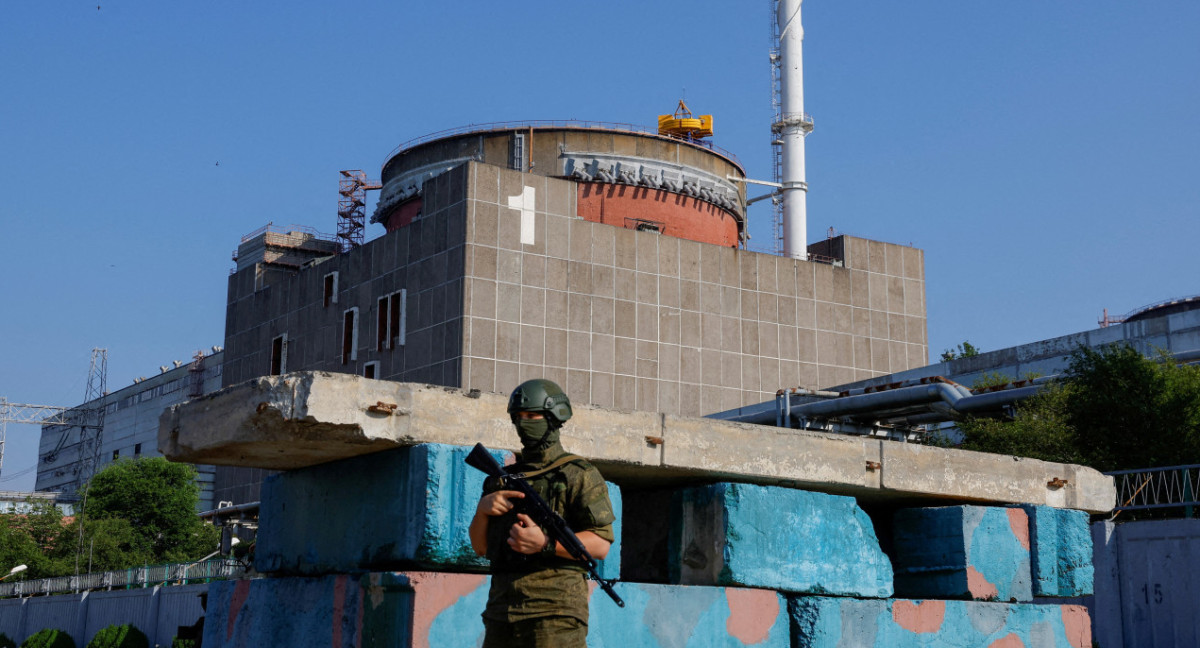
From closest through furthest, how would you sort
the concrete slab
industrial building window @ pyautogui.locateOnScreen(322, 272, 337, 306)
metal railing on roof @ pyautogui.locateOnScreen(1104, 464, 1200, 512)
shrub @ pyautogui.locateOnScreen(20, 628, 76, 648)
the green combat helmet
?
the green combat helmet → the concrete slab → metal railing on roof @ pyautogui.locateOnScreen(1104, 464, 1200, 512) → shrub @ pyautogui.locateOnScreen(20, 628, 76, 648) → industrial building window @ pyautogui.locateOnScreen(322, 272, 337, 306)

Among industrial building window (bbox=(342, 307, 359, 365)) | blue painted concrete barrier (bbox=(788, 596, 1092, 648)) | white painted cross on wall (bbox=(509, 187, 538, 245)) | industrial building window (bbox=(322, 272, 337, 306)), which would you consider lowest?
blue painted concrete barrier (bbox=(788, 596, 1092, 648))

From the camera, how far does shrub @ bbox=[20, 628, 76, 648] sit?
2450cm

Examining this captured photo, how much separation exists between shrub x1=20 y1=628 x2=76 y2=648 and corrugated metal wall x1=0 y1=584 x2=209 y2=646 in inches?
32.0

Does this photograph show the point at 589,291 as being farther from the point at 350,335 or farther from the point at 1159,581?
the point at 1159,581

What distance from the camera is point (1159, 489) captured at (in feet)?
50.8

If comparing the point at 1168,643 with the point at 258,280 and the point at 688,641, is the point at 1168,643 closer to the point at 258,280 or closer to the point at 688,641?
the point at 688,641

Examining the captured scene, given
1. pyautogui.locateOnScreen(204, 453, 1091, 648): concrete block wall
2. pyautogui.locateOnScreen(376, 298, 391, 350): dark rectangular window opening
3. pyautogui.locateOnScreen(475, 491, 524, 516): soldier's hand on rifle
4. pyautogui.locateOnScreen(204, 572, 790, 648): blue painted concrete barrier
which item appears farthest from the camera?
pyautogui.locateOnScreen(376, 298, 391, 350): dark rectangular window opening

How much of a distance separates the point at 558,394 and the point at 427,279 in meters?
38.8

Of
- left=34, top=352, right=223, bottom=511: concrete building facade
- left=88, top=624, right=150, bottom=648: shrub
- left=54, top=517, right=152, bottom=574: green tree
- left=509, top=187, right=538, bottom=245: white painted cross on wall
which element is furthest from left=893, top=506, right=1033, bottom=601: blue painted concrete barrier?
left=34, top=352, right=223, bottom=511: concrete building facade

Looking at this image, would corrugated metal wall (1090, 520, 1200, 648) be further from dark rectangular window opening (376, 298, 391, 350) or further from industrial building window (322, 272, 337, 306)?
industrial building window (322, 272, 337, 306)

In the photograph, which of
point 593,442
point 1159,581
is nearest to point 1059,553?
point 593,442

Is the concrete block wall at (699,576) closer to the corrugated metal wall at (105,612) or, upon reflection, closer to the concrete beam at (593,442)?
the concrete beam at (593,442)

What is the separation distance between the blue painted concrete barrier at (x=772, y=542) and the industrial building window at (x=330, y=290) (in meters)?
42.4

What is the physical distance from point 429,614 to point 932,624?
10.7ft
